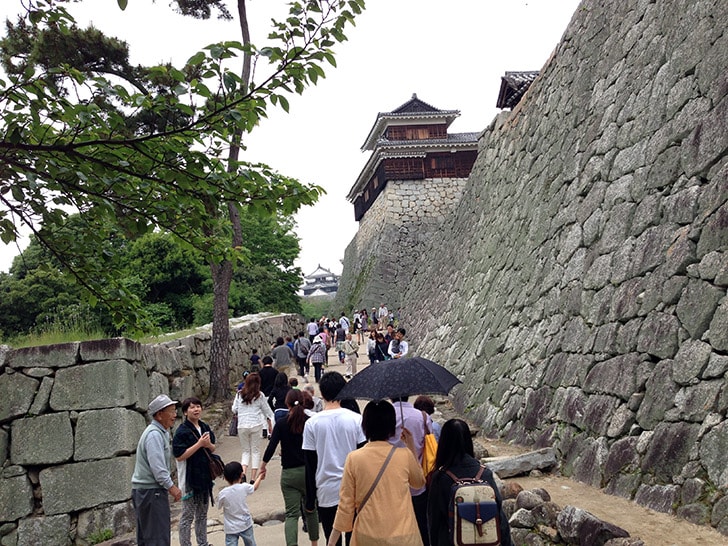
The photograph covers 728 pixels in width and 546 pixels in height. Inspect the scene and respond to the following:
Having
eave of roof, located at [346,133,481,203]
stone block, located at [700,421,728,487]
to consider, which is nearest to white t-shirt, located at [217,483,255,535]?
stone block, located at [700,421,728,487]

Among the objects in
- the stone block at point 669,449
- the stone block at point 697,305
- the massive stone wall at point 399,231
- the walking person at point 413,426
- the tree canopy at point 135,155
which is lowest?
the stone block at point 669,449

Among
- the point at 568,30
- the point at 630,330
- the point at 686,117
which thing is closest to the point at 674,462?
the point at 630,330

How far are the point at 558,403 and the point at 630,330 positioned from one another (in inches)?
58.4

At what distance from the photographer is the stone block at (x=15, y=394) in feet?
22.6

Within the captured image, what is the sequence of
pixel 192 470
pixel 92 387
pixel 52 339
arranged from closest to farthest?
pixel 192 470
pixel 92 387
pixel 52 339

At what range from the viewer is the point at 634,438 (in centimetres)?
571

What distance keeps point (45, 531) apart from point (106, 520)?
67 cm

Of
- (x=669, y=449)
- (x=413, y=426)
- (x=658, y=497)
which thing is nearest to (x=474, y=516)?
(x=413, y=426)

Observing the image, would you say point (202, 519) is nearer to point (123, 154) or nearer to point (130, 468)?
point (130, 468)

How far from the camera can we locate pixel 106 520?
667 centimetres

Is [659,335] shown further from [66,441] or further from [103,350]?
[66,441]

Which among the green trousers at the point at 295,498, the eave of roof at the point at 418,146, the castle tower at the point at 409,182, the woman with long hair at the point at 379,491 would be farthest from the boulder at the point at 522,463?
the eave of roof at the point at 418,146

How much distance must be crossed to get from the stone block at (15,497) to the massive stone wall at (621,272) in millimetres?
5863

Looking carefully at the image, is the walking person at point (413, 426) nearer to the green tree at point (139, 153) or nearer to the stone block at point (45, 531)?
the green tree at point (139, 153)
